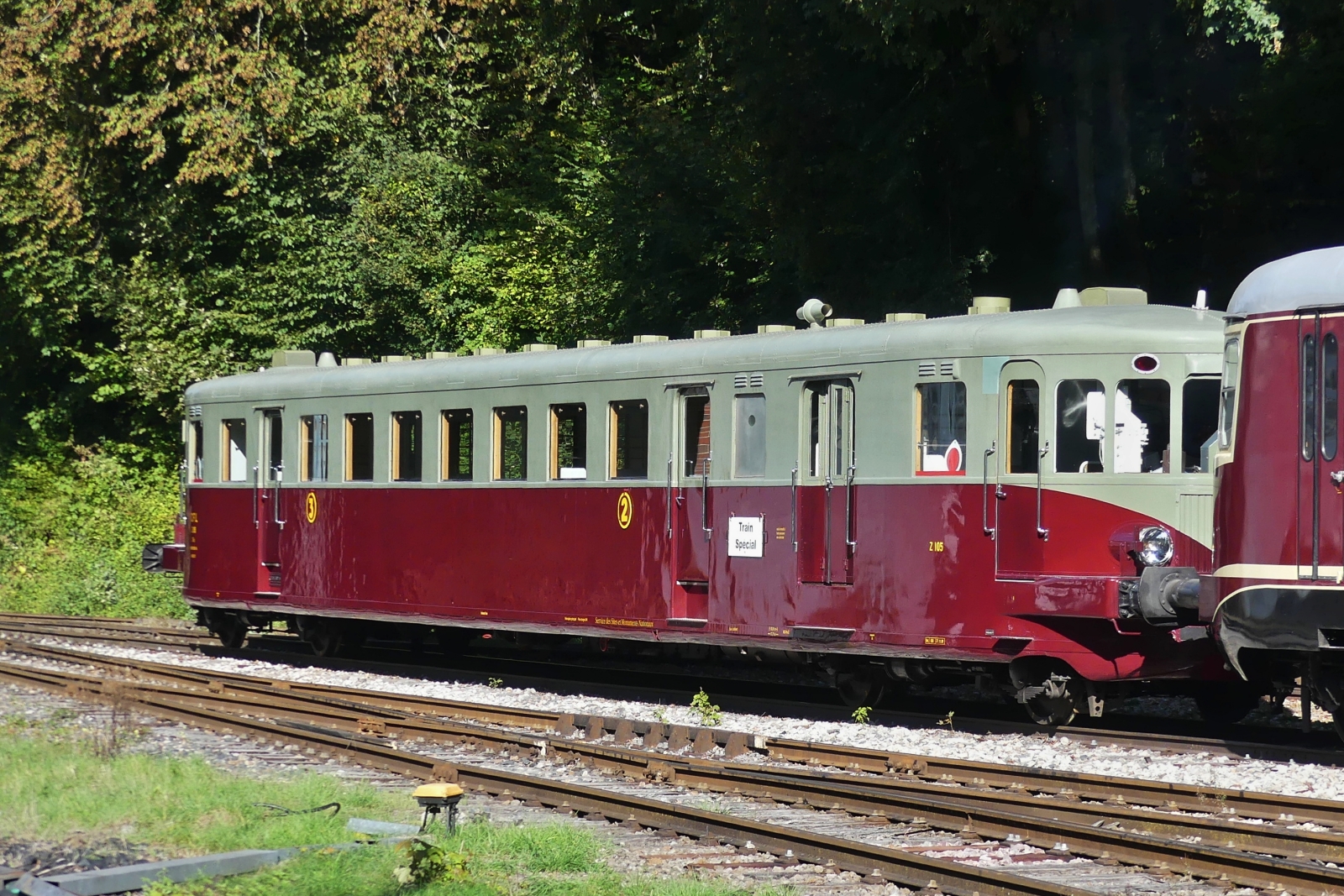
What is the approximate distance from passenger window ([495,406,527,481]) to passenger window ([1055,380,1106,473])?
19.3ft

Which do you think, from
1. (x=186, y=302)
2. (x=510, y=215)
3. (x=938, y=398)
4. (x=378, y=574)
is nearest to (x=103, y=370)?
(x=186, y=302)

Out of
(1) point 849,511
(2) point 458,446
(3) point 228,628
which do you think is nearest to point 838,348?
(1) point 849,511

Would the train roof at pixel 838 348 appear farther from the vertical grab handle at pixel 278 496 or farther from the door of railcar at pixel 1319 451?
the door of railcar at pixel 1319 451

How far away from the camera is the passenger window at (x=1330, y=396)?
10.9 m

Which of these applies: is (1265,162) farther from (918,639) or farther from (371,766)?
(371,766)

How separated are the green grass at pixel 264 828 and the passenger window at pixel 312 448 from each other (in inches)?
291

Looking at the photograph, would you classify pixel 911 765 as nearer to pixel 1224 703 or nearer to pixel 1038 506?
pixel 1038 506

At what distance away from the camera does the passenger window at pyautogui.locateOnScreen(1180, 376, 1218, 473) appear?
12.9 metres

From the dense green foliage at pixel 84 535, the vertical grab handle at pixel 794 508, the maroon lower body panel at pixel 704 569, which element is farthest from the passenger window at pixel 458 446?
the dense green foliage at pixel 84 535

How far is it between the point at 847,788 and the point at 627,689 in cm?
636

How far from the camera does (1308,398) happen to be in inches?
434

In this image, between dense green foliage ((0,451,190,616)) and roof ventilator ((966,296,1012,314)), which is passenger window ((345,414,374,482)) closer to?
roof ventilator ((966,296,1012,314))

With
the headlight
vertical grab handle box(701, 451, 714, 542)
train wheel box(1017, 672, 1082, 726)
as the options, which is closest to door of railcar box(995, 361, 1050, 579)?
the headlight

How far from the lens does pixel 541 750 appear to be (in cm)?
1266
